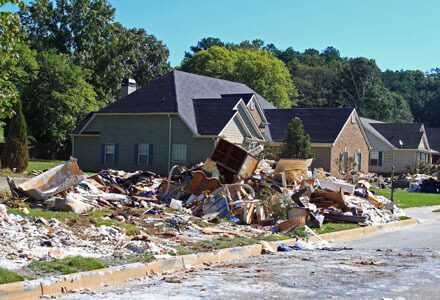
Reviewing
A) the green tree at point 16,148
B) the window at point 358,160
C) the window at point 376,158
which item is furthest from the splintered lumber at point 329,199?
the window at point 376,158

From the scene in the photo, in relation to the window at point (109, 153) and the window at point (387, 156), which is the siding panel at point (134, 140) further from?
the window at point (387, 156)

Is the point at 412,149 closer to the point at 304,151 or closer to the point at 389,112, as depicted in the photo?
the point at 304,151

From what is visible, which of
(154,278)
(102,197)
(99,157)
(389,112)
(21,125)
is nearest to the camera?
(154,278)

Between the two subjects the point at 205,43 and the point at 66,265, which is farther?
the point at 205,43

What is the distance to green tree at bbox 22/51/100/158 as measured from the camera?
2173 inches

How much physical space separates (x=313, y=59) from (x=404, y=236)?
386 ft

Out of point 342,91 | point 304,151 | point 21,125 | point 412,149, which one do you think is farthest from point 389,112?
point 21,125

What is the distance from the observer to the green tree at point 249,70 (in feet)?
241

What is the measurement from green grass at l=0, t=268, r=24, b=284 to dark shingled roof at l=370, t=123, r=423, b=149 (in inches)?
2263

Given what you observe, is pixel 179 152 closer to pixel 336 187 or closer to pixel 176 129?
pixel 176 129

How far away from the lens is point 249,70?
73.4m

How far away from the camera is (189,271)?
1111 centimetres

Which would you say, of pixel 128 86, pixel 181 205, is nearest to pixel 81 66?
pixel 128 86

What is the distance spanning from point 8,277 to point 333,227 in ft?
37.8
